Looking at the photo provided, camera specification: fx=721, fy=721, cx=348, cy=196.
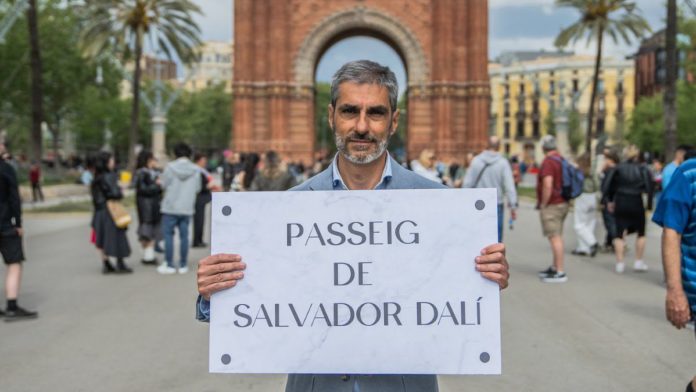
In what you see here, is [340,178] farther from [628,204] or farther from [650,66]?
[650,66]

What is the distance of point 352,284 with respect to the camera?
2.68 m

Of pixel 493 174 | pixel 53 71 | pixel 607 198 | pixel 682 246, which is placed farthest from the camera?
pixel 53 71

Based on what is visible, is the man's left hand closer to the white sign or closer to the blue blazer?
the white sign

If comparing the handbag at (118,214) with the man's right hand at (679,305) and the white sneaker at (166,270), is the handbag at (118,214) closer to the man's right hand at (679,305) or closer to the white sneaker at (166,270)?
the white sneaker at (166,270)

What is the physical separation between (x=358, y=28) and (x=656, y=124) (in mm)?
40330

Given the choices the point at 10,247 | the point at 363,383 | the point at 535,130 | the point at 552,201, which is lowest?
the point at 10,247

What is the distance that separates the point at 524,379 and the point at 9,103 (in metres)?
53.3

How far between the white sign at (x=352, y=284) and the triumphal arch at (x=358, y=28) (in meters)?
37.9

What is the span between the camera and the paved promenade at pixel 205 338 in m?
5.82

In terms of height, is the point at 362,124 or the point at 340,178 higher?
the point at 362,124

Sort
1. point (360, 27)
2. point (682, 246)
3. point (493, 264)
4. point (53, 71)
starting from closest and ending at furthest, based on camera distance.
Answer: point (493, 264), point (682, 246), point (360, 27), point (53, 71)

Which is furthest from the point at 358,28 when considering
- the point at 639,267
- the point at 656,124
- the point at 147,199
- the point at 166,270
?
the point at 656,124

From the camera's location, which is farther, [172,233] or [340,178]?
[172,233]

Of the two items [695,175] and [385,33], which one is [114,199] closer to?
[695,175]
